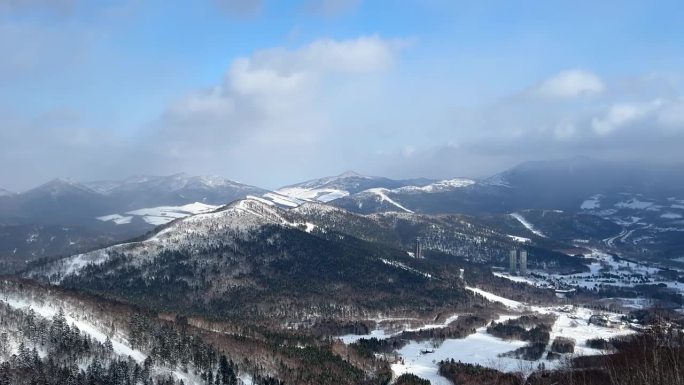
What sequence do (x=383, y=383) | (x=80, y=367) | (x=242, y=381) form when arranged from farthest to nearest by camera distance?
(x=383, y=383)
(x=242, y=381)
(x=80, y=367)

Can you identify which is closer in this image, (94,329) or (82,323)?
(94,329)

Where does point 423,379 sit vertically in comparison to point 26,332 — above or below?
below

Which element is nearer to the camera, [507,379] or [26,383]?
[26,383]

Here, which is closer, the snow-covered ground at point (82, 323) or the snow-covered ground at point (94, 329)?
the snow-covered ground at point (94, 329)

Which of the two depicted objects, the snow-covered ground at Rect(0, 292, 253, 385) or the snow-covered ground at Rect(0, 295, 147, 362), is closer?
the snow-covered ground at Rect(0, 292, 253, 385)

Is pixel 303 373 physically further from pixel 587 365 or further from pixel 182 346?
pixel 587 365

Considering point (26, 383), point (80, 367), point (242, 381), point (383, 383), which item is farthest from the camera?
point (383, 383)

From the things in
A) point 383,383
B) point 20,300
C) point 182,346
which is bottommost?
point 383,383

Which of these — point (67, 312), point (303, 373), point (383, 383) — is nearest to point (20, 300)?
point (67, 312)

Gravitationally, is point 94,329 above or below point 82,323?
below

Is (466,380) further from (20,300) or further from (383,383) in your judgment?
(20,300)
